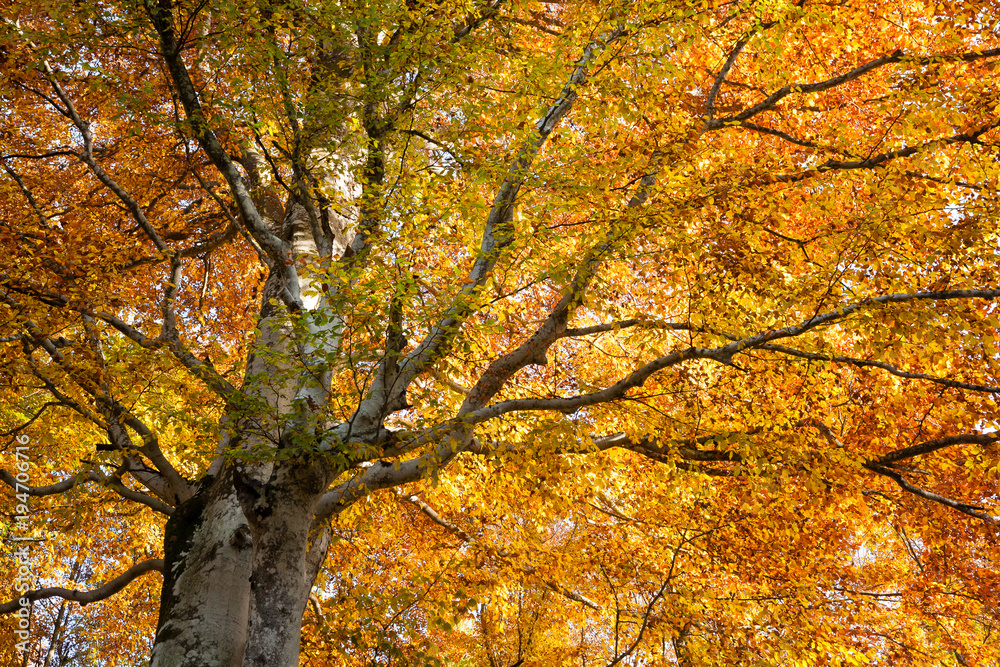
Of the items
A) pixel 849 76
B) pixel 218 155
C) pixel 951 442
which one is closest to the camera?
pixel 951 442

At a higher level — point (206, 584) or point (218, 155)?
point (218, 155)

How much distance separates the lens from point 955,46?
7.71 m

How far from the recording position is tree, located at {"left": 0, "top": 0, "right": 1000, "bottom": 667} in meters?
4.71

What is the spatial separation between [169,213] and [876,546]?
44.7ft

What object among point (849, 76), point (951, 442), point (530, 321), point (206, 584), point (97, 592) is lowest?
point (206, 584)

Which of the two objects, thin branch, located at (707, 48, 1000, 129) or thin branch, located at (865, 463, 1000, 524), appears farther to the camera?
thin branch, located at (707, 48, 1000, 129)

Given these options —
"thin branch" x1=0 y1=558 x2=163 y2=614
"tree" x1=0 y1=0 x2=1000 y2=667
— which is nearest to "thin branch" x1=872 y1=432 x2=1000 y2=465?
"tree" x1=0 y1=0 x2=1000 y2=667

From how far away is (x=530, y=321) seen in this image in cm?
970

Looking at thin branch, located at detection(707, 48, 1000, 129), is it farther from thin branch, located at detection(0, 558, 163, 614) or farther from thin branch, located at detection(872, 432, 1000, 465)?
thin branch, located at detection(0, 558, 163, 614)

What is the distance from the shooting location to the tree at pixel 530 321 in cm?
471

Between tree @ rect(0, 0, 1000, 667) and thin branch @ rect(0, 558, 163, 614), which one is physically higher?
tree @ rect(0, 0, 1000, 667)

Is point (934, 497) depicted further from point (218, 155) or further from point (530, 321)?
point (218, 155)

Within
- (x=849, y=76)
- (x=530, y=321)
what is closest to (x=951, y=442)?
(x=849, y=76)

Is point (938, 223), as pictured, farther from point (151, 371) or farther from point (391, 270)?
point (151, 371)
